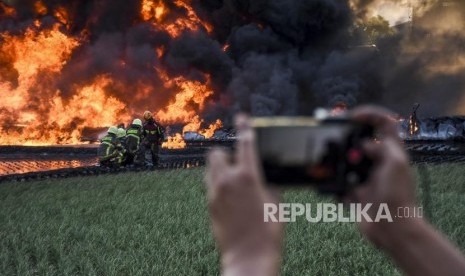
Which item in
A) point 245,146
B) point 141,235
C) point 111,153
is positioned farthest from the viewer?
point 111,153

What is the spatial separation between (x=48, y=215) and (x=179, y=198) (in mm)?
2433

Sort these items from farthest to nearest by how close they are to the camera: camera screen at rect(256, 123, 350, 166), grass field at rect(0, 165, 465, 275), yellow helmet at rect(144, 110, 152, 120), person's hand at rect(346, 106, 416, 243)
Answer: yellow helmet at rect(144, 110, 152, 120) → grass field at rect(0, 165, 465, 275) → camera screen at rect(256, 123, 350, 166) → person's hand at rect(346, 106, 416, 243)

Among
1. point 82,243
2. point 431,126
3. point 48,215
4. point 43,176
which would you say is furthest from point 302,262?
point 431,126

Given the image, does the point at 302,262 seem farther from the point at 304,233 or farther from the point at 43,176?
the point at 43,176

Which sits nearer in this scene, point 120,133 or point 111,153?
point 120,133

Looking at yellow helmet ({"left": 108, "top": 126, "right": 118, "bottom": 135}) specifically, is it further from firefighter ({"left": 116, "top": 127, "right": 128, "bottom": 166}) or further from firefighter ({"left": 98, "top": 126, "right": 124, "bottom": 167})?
firefighter ({"left": 98, "top": 126, "right": 124, "bottom": 167})

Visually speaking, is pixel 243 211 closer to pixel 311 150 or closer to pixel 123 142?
pixel 311 150

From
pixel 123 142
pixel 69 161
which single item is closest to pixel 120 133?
pixel 123 142

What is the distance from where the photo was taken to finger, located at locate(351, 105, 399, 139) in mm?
1306

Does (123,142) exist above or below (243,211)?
above

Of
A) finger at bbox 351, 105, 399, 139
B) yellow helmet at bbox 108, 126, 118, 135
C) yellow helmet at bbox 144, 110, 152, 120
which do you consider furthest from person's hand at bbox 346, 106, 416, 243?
yellow helmet at bbox 144, 110, 152, 120

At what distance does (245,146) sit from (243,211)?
0.45ft

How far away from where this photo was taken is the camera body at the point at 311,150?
1.31 m

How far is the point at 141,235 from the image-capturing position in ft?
20.6
